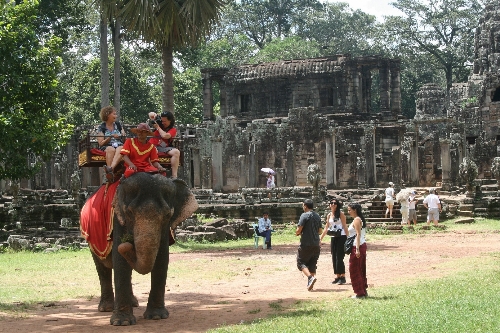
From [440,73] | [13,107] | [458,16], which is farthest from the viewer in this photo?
[440,73]

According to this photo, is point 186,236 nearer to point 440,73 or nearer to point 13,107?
point 13,107

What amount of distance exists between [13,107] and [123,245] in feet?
46.1

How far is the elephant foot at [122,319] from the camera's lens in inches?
415

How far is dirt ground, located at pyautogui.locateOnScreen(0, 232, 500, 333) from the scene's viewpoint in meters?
10.8

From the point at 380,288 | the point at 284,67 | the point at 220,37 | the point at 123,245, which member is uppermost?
the point at 220,37

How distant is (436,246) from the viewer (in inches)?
829

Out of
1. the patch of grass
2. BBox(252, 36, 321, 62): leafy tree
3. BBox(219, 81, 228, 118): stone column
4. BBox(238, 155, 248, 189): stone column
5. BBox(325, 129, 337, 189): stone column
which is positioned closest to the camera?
the patch of grass

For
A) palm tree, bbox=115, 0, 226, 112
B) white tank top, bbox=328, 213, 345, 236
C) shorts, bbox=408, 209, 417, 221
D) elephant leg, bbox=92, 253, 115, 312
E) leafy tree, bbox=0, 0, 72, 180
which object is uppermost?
palm tree, bbox=115, 0, 226, 112

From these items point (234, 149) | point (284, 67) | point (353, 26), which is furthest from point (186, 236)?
point (353, 26)

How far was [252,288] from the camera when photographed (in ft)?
46.7

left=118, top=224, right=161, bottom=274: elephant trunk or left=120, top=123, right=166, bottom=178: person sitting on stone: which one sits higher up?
left=120, top=123, right=166, bottom=178: person sitting on stone

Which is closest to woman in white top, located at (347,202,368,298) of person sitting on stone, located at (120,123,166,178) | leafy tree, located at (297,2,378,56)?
person sitting on stone, located at (120,123,166,178)

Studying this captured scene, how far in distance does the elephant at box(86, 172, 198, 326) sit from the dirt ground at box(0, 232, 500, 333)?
31 cm

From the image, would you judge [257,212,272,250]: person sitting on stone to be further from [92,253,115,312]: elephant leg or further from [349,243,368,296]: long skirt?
[92,253,115,312]: elephant leg
